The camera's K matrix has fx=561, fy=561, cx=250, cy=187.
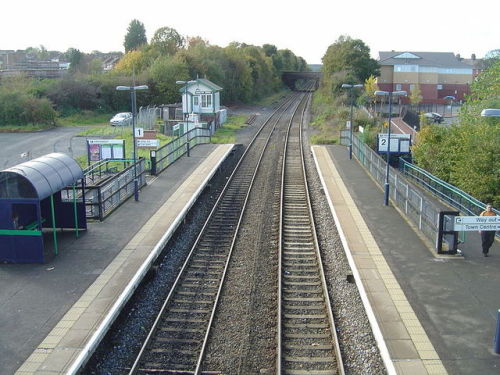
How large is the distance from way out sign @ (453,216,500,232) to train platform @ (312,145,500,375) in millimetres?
1002

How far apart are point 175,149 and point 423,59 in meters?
70.3

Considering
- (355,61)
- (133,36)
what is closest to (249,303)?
(355,61)

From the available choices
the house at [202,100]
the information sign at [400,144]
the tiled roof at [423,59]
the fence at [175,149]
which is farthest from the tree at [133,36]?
the information sign at [400,144]

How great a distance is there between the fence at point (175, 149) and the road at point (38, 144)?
19.9ft

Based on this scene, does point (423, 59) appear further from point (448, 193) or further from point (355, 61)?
point (448, 193)

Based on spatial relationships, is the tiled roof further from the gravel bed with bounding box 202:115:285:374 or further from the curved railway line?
the gravel bed with bounding box 202:115:285:374

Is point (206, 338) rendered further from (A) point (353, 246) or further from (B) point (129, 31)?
(B) point (129, 31)

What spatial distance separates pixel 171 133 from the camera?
135 ft

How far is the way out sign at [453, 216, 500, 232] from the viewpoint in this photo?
1330 centimetres

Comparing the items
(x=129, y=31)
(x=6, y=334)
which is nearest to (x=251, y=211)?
(x=6, y=334)

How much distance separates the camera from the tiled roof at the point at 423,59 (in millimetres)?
87688

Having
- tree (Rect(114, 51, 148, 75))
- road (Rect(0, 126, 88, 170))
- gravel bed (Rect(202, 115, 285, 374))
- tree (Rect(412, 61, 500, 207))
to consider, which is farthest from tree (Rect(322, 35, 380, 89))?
gravel bed (Rect(202, 115, 285, 374))

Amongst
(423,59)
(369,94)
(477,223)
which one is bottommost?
(477,223)

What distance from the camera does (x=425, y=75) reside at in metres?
88.2
